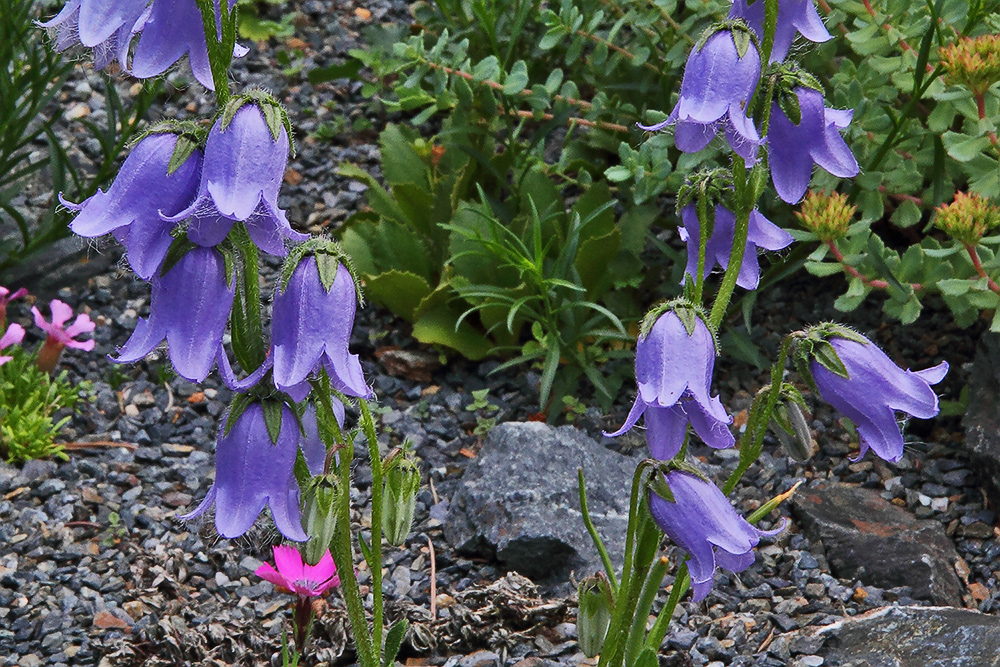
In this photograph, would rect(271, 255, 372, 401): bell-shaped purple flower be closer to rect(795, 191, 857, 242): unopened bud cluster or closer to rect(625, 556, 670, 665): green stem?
rect(625, 556, 670, 665): green stem

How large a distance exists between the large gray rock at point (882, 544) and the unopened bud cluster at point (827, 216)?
696mm

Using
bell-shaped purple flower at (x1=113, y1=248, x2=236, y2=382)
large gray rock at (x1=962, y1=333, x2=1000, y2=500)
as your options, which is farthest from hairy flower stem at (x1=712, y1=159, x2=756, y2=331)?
large gray rock at (x1=962, y1=333, x2=1000, y2=500)

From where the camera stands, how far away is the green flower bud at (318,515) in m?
1.62

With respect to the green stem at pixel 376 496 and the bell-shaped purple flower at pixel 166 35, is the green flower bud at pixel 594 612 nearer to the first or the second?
the green stem at pixel 376 496

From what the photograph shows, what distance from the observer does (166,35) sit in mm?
1625

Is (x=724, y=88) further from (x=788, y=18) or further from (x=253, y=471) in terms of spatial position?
(x=253, y=471)

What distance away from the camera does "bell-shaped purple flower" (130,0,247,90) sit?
5.29ft

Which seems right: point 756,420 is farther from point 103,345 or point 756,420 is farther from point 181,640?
point 103,345

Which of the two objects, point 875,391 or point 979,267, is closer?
point 875,391

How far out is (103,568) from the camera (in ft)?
9.02

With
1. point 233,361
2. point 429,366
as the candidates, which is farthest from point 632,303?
point 233,361

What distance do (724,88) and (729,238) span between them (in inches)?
13.4

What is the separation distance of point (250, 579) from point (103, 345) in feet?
3.81

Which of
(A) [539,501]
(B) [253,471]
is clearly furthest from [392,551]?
(B) [253,471]
